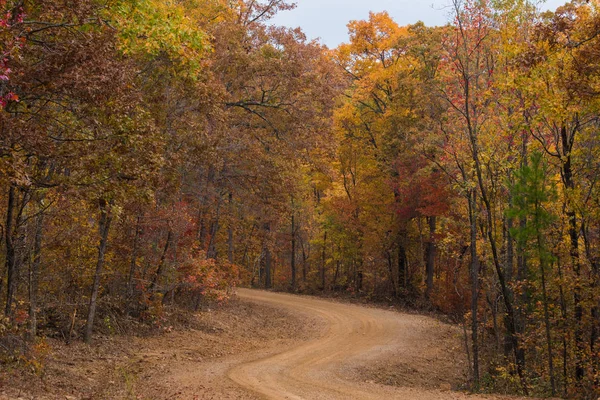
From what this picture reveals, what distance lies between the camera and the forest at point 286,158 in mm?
7887

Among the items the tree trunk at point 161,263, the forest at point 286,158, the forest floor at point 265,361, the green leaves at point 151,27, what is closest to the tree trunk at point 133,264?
the forest at point 286,158

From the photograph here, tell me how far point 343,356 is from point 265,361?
8.65ft

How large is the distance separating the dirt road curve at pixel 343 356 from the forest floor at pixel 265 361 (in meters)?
0.03

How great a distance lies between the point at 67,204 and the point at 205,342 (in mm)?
8133

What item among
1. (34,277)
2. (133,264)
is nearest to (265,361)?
(133,264)

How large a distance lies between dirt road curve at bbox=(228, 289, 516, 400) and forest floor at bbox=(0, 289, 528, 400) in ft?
0.10

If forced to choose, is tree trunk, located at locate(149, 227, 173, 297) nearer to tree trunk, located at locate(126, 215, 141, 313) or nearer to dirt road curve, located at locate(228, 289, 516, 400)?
tree trunk, located at locate(126, 215, 141, 313)

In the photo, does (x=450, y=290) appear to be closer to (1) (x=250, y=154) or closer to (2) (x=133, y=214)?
(1) (x=250, y=154)

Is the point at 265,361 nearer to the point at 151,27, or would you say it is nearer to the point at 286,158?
the point at 151,27

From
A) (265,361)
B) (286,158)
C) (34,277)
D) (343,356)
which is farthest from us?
(286,158)

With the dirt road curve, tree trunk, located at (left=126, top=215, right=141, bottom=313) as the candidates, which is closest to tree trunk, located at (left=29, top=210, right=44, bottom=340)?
tree trunk, located at (left=126, top=215, right=141, bottom=313)

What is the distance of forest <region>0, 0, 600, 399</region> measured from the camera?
7.89 metres

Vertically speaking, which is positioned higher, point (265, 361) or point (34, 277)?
point (34, 277)

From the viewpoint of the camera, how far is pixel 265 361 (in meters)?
13.8
